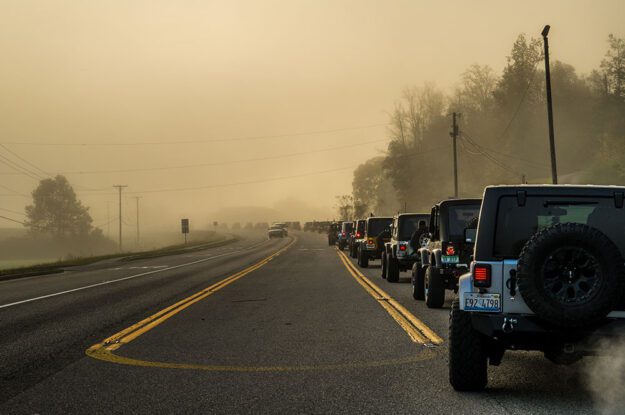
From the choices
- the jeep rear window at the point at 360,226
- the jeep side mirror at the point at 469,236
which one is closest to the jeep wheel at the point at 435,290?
the jeep side mirror at the point at 469,236

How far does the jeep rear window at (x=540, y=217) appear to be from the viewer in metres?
5.61

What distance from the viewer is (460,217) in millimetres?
12039

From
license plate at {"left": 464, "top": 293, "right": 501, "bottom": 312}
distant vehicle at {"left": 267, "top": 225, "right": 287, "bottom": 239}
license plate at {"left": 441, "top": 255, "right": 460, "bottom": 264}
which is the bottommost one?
license plate at {"left": 464, "top": 293, "right": 501, "bottom": 312}

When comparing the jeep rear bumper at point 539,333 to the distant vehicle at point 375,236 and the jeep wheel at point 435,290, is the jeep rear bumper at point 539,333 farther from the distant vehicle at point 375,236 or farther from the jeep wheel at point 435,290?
the distant vehicle at point 375,236

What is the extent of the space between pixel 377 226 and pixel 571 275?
62.6 feet

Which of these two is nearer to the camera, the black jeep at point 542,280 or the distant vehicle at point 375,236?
the black jeep at point 542,280

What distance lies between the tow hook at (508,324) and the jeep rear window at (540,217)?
550mm

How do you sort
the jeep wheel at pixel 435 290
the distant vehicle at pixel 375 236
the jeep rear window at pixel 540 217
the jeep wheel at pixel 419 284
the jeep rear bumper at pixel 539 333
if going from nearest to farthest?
the jeep rear bumper at pixel 539 333, the jeep rear window at pixel 540 217, the jeep wheel at pixel 435 290, the jeep wheel at pixel 419 284, the distant vehicle at pixel 375 236

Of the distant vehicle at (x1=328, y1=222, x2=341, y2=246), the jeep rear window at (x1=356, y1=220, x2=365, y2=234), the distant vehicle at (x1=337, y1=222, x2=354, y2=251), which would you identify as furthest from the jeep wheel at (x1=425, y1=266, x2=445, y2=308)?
the distant vehicle at (x1=328, y1=222, x2=341, y2=246)

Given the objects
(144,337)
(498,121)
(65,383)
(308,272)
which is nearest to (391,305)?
(144,337)

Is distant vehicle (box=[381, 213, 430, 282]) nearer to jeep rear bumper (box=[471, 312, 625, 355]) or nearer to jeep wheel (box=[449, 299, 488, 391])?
jeep wheel (box=[449, 299, 488, 391])

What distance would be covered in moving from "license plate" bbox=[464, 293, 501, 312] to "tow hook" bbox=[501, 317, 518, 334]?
124 millimetres

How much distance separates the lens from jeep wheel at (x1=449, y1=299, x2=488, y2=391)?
5.68 m

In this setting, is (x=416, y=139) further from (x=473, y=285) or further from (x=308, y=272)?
(x=473, y=285)
